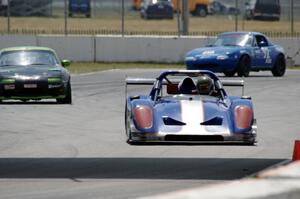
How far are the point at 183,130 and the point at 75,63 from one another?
25427 millimetres

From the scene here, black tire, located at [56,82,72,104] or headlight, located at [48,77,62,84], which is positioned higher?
headlight, located at [48,77,62,84]

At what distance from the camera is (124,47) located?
127ft

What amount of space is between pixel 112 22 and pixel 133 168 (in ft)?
130

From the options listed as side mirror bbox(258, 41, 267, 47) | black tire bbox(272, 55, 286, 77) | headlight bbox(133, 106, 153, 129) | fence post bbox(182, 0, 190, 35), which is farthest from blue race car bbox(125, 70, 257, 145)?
fence post bbox(182, 0, 190, 35)

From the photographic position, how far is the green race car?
778 inches

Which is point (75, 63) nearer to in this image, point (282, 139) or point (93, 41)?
point (93, 41)

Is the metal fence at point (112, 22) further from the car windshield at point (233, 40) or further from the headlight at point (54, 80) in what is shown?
the headlight at point (54, 80)

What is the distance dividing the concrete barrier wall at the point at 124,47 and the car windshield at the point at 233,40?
5684 mm

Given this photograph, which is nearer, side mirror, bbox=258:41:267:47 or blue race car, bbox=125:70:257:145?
blue race car, bbox=125:70:257:145

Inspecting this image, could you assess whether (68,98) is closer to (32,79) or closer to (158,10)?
(32,79)

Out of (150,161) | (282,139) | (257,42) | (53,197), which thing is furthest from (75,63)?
(53,197)

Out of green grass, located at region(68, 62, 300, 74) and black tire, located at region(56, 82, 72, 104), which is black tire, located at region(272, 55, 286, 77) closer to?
green grass, located at region(68, 62, 300, 74)

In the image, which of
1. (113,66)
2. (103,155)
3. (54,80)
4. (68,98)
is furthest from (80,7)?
(103,155)

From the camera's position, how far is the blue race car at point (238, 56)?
3061 cm
